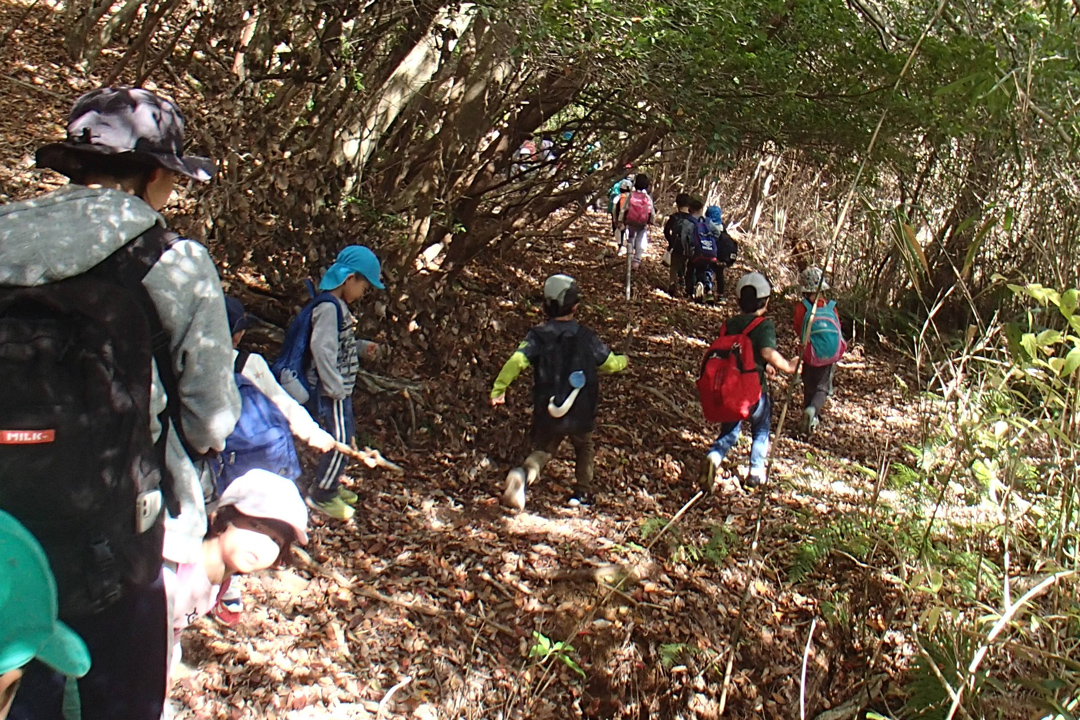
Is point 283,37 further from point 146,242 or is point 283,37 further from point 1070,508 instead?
point 1070,508

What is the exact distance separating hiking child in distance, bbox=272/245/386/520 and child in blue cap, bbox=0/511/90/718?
9.50ft

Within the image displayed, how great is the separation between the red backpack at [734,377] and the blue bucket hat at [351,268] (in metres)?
2.63

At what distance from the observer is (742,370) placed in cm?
587

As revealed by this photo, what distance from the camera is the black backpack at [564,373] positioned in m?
5.39

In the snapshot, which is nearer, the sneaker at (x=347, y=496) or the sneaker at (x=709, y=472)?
the sneaker at (x=347, y=496)

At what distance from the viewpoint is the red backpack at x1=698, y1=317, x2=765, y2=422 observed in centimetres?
586

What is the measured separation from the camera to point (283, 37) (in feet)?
20.3

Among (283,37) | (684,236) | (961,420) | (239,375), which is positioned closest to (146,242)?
(239,375)

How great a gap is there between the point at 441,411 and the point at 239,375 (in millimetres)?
2947

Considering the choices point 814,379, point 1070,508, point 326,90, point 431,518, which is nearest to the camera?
point 1070,508

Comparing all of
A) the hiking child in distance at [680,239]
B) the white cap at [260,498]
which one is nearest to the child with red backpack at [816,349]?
the hiking child in distance at [680,239]

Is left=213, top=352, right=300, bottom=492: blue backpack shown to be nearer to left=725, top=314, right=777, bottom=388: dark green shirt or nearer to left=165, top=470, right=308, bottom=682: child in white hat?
left=165, top=470, right=308, bottom=682: child in white hat

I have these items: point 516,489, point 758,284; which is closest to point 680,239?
point 758,284

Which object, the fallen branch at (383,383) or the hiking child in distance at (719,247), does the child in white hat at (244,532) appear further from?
the hiking child in distance at (719,247)
